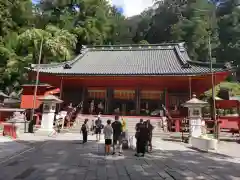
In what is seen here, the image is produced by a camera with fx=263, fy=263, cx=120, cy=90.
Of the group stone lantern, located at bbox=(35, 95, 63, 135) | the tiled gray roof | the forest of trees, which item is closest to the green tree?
the forest of trees

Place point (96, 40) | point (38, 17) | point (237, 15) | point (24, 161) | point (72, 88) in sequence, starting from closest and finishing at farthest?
point (24, 161) → point (72, 88) → point (38, 17) → point (96, 40) → point (237, 15)

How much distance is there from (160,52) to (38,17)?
907 inches

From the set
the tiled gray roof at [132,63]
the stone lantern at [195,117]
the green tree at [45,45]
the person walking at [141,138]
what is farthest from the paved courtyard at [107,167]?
the green tree at [45,45]

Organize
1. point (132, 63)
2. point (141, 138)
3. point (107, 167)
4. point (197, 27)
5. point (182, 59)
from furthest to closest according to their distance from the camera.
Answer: point (197, 27) → point (132, 63) → point (182, 59) → point (141, 138) → point (107, 167)

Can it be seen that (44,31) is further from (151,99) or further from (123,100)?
(151,99)

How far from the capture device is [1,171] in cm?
A: 748

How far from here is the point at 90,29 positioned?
4531 centimetres

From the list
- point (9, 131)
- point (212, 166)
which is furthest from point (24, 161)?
point (9, 131)

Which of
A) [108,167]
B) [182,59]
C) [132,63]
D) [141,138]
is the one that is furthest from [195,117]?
[132,63]

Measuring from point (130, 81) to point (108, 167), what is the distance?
58.3 ft

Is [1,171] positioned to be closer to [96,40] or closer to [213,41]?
[96,40]

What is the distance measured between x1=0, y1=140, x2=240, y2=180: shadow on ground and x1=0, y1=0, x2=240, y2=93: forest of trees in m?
18.6

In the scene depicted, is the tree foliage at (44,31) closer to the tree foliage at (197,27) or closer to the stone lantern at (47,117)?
the tree foliage at (197,27)

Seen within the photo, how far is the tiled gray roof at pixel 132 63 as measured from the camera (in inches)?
960
